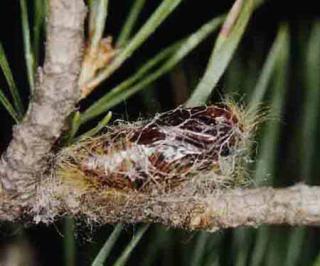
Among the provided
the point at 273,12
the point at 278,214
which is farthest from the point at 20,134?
the point at 273,12

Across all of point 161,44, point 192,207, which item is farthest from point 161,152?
point 161,44

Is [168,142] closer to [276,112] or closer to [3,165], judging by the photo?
[3,165]

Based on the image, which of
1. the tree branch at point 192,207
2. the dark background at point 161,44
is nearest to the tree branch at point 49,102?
the tree branch at point 192,207

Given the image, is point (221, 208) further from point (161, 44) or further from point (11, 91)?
point (161, 44)

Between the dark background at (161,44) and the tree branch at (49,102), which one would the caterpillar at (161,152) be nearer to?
the tree branch at (49,102)

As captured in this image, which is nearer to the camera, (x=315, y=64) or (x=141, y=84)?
(x=141, y=84)

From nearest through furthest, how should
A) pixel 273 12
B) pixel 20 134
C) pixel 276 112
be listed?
pixel 20 134, pixel 276 112, pixel 273 12
